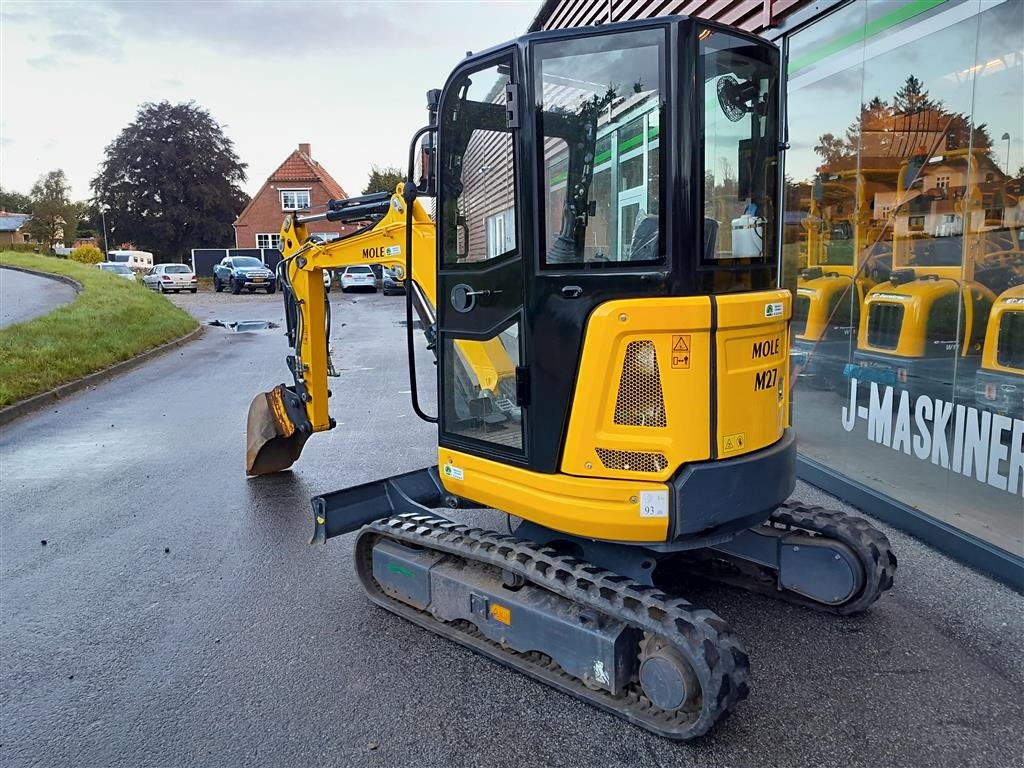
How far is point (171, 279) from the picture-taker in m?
37.3

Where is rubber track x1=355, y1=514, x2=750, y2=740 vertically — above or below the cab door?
below

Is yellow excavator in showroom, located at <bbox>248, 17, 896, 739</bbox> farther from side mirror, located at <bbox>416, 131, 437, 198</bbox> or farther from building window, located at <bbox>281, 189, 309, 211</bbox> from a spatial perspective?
building window, located at <bbox>281, 189, 309, 211</bbox>

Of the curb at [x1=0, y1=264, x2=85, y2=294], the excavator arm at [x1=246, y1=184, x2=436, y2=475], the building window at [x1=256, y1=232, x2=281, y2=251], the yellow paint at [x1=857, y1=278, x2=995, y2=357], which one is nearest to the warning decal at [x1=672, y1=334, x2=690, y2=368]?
the excavator arm at [x1=246, y1=184, x2=436, y2=475]

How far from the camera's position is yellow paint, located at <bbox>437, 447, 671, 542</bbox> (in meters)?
3.30

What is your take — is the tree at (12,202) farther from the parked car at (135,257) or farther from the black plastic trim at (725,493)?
the black plastic trim at (725,493)

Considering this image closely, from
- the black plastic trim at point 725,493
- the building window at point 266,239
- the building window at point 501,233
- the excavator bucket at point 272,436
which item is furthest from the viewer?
the building window at point 266,239

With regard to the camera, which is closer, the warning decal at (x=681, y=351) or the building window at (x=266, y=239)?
the warning decal at (x=681, y=351)

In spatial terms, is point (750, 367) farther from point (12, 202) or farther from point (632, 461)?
point (12, 202)

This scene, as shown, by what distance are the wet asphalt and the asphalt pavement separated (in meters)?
12.4

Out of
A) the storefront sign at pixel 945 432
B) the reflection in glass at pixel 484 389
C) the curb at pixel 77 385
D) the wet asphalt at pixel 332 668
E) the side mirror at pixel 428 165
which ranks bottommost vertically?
the wet asphalt at pixel 332 668

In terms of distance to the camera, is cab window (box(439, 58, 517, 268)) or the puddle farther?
the puddle

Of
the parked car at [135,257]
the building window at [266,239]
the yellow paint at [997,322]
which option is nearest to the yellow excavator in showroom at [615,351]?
the yellow paint at [997,322]

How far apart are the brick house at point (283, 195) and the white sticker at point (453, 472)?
4597 centimetres

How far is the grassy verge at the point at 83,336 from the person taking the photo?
36.1 ft
